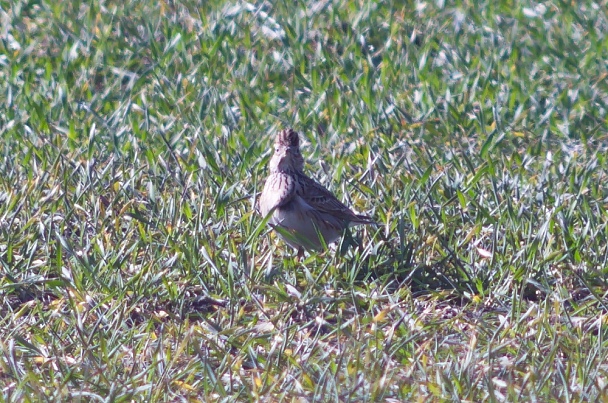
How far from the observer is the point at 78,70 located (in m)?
8.12

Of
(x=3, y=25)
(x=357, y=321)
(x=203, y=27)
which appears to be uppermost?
(x=357, y=321)

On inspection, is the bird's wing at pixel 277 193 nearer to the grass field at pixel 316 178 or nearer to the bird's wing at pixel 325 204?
the bird's wing at pixel 325 204

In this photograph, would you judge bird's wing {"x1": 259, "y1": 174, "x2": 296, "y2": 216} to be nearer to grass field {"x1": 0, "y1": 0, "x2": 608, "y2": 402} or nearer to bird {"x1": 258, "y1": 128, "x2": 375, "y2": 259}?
bird {"x1": 258, "y1": 128, "x2": 375, "y2": 259}

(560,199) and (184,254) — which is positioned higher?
(560,199)

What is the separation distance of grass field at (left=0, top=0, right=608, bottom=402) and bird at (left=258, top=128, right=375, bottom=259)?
132 mm

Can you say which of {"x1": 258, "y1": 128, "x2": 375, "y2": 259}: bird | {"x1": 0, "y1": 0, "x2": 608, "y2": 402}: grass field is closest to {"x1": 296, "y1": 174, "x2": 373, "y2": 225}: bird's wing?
{"x1": 258, "y1": 128, "x2": 375, "y2": 259}: bird

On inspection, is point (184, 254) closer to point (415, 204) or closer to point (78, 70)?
point (415, 204)

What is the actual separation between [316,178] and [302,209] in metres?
1.00

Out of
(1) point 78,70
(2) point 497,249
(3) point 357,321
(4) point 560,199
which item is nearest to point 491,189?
(4) point 560,199

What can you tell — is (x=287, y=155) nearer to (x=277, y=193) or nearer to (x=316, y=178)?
(x=277, y=193)

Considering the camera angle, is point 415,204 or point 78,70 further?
point 78,70

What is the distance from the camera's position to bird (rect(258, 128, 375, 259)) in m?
5.48

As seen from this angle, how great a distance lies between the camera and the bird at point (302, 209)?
5.48m

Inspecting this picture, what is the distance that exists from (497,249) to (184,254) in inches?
57.1
